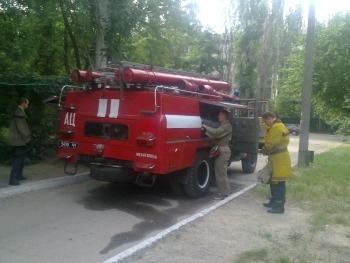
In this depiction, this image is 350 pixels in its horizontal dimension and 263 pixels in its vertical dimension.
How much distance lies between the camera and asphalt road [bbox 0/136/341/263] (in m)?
4.85

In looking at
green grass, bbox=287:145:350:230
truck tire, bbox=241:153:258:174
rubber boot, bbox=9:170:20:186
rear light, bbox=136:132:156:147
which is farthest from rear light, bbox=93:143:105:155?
truck tire, bbox=241:153:258:174

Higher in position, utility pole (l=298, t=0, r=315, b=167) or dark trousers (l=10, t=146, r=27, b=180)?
utility pole (l=298, t=0, r=315, b=167)

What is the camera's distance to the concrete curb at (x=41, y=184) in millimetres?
7345

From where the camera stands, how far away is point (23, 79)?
9852 millimetres

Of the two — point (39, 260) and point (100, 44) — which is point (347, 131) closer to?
point (100, 44)

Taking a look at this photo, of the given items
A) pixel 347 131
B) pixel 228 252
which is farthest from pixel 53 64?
pixel 347 131

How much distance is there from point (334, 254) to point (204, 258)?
174cm

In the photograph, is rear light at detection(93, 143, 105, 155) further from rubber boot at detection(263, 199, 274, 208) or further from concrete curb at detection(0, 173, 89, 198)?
rubber boot at detection(263, 199, 274, 208)

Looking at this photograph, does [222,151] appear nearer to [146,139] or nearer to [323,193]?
[146,139]

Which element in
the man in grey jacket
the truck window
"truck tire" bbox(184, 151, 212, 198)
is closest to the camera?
the truck window

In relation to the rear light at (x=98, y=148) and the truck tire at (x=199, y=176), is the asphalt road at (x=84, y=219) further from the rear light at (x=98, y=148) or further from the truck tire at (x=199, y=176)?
the rear light at (x=98, y=148)

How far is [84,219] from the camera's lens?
20.4ft

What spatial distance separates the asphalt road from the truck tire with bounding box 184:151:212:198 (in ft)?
0.65

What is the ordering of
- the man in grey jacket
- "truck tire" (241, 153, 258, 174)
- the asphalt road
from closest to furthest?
the asphalt road < the man in grey jacket < "truck tire" (241, 153, 258, 174)
